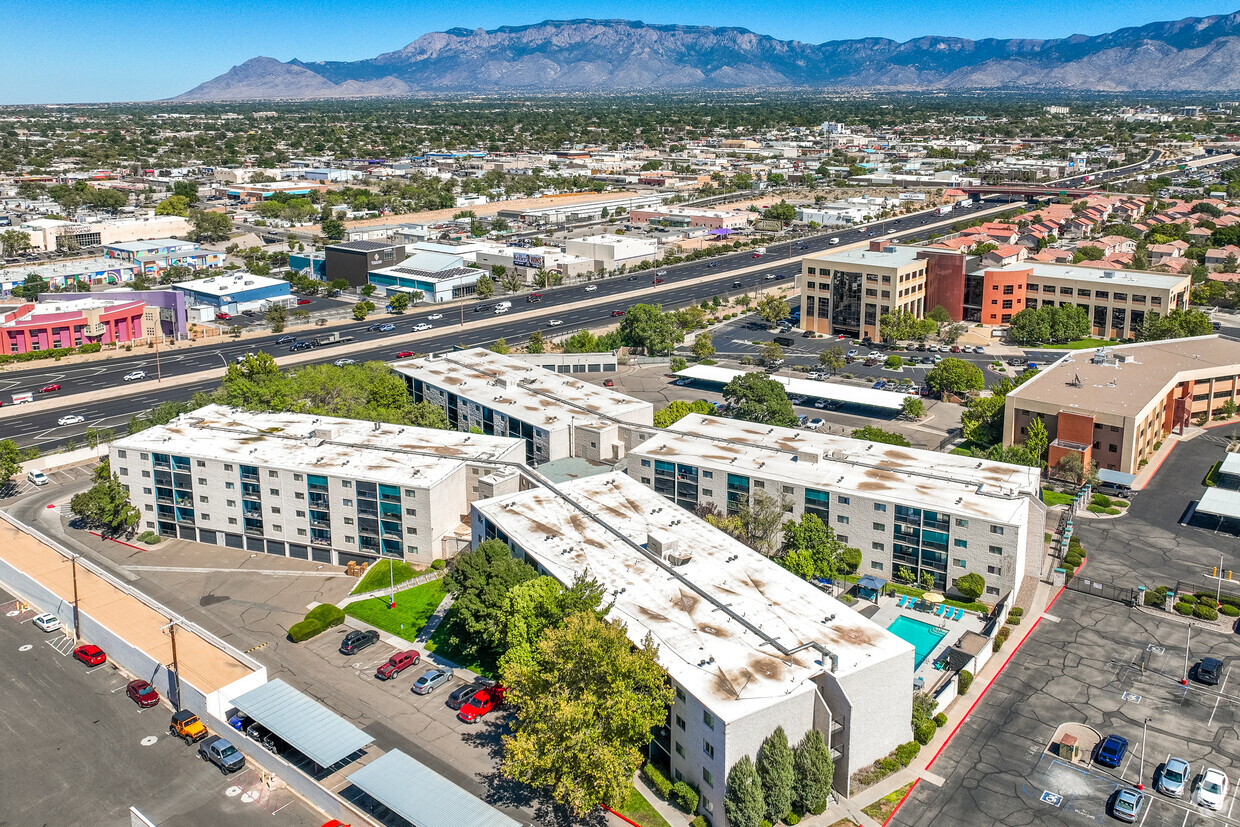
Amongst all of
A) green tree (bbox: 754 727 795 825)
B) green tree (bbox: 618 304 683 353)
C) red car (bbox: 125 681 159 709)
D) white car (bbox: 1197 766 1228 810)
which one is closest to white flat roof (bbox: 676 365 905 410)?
green tree (bbox: 618 304 683 353)

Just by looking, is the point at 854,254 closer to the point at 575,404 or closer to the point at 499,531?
the point at 575,404

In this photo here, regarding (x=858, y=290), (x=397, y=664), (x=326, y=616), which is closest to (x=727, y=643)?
(x=397, y=664)

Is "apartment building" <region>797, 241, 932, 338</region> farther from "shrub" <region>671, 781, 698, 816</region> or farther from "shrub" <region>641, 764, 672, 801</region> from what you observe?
"shrub" <region>671, 781, 698, 816</region>

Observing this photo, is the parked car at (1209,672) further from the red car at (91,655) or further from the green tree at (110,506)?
the green tree at (110,506)

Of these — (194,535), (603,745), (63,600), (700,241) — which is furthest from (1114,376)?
(700,241)

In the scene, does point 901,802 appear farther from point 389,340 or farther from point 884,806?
point 389,340

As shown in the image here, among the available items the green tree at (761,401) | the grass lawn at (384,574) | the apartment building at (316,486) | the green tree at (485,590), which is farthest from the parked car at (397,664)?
the green tree at (761,401)
